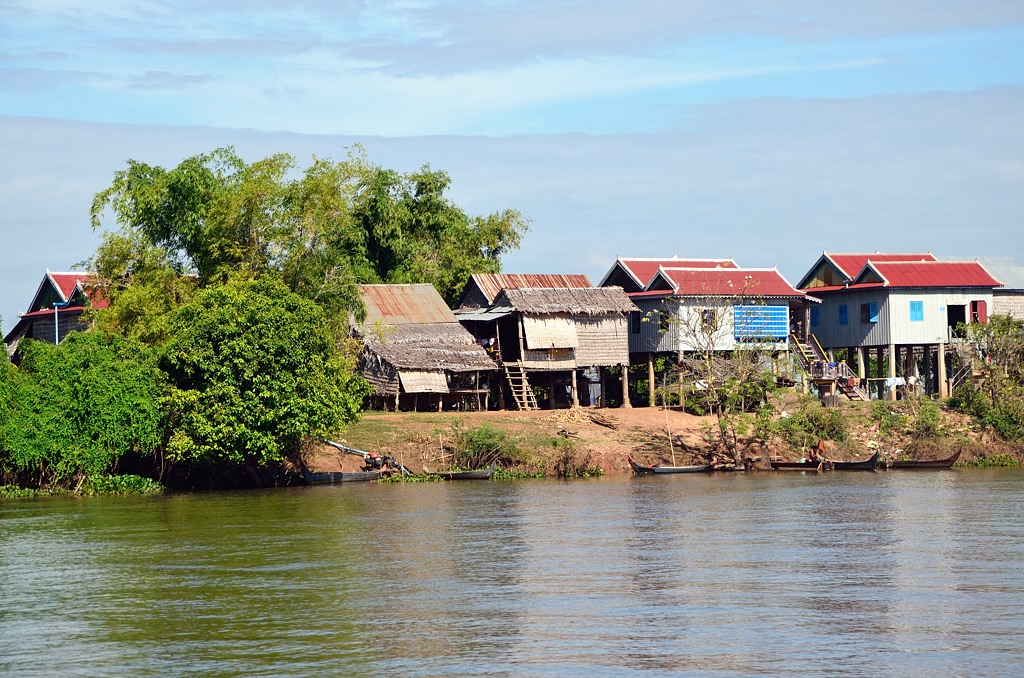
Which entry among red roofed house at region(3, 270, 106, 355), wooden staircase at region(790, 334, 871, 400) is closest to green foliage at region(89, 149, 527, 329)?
red roofed house at region(3, 270, 106, 355)

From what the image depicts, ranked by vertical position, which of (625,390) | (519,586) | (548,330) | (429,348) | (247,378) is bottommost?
(519,586)

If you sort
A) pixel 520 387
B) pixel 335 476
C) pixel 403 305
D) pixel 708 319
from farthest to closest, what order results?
pixel 708 319, pixel 403 305, pixel 520 387, pixel 335 476

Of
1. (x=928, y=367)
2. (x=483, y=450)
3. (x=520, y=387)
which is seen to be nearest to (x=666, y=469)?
(x=483, y=450)

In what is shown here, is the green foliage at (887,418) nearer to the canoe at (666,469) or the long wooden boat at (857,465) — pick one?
the long wooden boat at (857,465)

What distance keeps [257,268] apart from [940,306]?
25915 millimetres

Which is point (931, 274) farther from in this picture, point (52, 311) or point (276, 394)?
point (52, 311)

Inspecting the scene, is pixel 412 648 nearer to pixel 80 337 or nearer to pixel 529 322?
pixel 80 337

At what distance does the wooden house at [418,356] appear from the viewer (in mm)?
43219

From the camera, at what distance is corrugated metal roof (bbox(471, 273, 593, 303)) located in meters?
49.3

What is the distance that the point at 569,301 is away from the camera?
4738 cm

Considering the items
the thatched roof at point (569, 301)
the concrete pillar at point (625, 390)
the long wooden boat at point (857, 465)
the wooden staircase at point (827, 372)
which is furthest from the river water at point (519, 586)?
the concrete pillar at point (625, 390)

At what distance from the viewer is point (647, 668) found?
1490cm

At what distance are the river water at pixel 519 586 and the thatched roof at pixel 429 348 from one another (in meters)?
11.2

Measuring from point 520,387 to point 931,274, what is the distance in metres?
16.5
